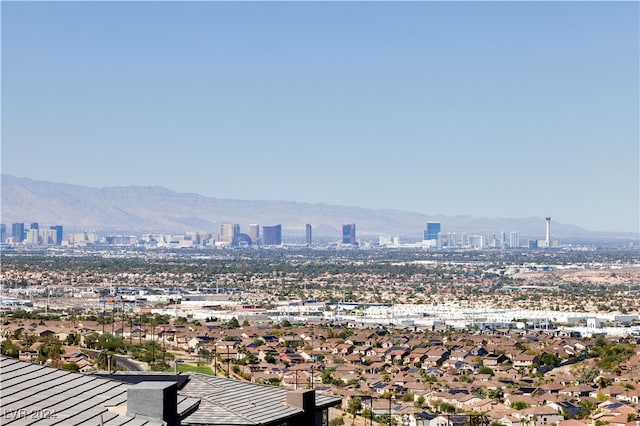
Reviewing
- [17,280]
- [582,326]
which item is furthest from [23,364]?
[17,280]

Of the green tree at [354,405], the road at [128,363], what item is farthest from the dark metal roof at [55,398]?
the road at [128,363]

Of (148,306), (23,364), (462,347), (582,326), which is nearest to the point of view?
(23,364)

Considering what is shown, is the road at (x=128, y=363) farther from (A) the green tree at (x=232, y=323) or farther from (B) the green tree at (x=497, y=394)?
(A) the green tree at (x=232, y=323)

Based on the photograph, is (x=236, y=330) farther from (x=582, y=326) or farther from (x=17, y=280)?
(x=17, y=280)

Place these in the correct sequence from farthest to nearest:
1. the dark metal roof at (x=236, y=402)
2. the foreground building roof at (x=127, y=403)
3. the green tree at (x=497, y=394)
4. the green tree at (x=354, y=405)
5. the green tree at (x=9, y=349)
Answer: the green tree at (x=497, y=394), the green tree at (x=9, y=349), the green tree at (x=354, y=405), the dark metal roof at (x=236, y=402), the foreground building roof at (x=127, y=403)

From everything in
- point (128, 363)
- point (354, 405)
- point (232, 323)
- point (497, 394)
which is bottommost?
point (497, 394)

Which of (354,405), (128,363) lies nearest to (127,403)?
(354,405)

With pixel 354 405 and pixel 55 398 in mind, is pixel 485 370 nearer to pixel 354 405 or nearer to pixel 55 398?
pixel 354 405

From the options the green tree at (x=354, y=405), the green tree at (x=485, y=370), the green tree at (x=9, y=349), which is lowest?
the green tree at (x=485, y=370)

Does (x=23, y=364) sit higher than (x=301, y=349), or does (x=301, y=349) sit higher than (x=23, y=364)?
(x=23, y=364)
